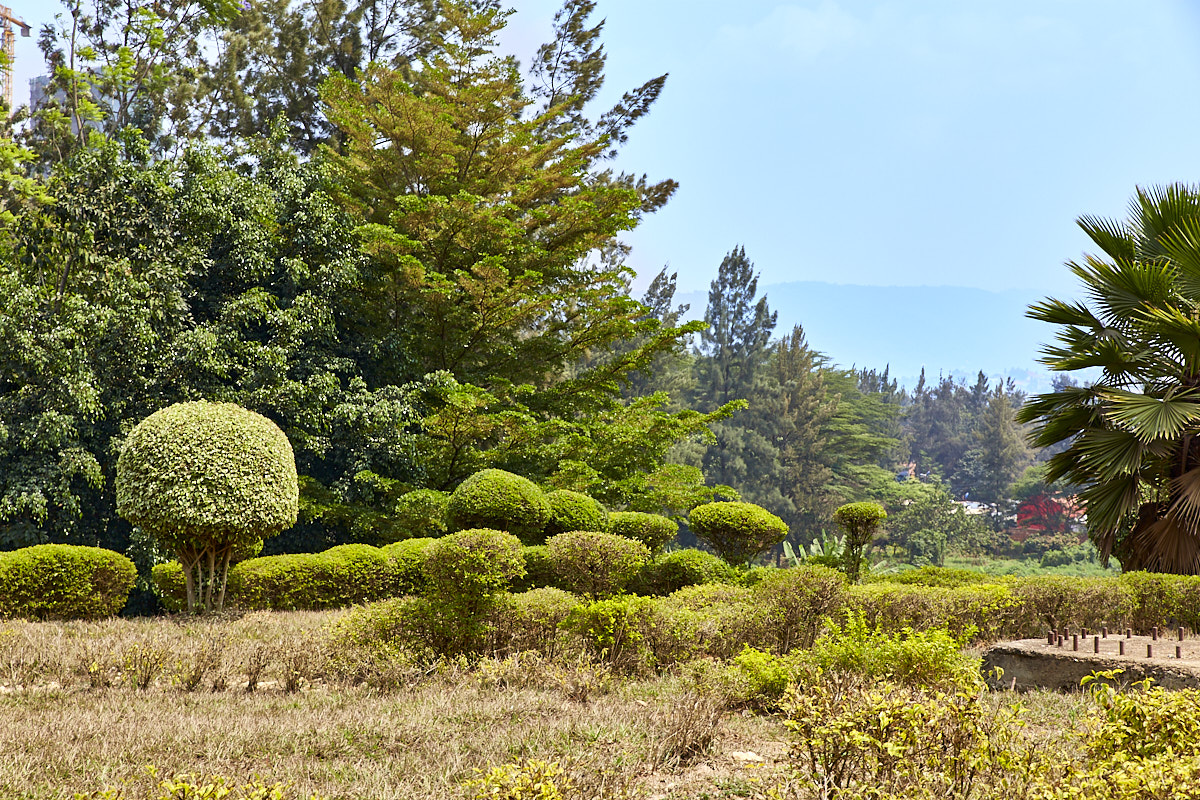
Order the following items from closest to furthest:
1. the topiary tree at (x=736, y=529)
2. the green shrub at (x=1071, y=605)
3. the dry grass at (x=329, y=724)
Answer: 1. the dry grass at (x=329, y=724)
2. the green shrub at (x=1071, y=605)
3. the topiary tree at (x=736, y=529)

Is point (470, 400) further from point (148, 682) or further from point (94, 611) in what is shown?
point (148, 682)

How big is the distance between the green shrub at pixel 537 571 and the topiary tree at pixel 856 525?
11.8ft

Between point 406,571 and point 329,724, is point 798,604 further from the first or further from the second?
point 406,571

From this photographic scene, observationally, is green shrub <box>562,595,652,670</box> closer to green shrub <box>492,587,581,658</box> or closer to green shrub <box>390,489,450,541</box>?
green shrub <box>492,587,581,658</box>

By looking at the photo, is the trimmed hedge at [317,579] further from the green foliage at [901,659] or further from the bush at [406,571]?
the green foliage at [901,659]

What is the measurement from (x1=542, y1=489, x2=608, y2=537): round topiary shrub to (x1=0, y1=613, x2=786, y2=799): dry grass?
412cm

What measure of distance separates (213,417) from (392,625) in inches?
164

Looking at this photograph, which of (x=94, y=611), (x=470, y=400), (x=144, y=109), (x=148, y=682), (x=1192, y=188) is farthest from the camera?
(x=144, y=109)

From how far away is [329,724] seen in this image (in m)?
4.42

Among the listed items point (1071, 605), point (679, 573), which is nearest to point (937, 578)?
point (1071, 605)

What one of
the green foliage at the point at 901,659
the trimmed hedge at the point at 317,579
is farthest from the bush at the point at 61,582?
the green foliage at the point at 901,659

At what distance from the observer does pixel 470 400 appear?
12.8 m

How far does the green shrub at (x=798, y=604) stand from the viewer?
6.32 m

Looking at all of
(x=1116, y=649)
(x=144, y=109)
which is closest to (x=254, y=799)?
(x=1116, y=649)
